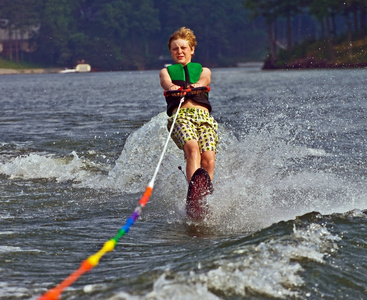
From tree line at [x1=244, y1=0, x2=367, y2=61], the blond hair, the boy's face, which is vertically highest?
tree line at [x1=244, y1=0, x2=367, y2=61]

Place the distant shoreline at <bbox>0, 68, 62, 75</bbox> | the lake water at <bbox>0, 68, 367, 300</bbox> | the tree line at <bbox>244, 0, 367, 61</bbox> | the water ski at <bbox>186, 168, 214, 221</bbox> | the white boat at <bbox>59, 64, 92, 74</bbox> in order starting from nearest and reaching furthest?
the lake water at <bbox>0, 68, 367, 300</bbox> → the water ski at <bbox>186, 168, 214, 221</bbox> → the tree line at <bbox>244, 0, 367, 61</bbox> → the distant shoreline at <bbox>0, 68, 62, 75</bbox> → the white boat at <bbox>59, 64, 92, 74</bbox>

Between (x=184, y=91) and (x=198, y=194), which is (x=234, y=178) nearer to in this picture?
(x=198, y=194)

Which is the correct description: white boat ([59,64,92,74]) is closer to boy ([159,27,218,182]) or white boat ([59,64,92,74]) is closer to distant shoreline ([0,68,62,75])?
distant shoreline ([0,68,62,75])

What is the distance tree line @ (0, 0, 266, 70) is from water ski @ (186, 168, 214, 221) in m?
115

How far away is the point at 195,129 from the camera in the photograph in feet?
22.0

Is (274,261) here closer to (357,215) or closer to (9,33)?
(357,215)

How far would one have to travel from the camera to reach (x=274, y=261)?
4.46 meters

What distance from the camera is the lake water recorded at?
425 centimetres

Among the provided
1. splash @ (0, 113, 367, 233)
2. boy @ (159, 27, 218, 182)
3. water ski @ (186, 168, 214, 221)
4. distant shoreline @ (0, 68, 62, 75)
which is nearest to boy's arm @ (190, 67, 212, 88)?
boy @ (159, 27, 218, 182)

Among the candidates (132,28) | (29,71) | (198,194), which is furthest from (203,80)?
(132,28)

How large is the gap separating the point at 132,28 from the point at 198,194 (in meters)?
129

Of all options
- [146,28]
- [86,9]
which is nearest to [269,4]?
[146,28]

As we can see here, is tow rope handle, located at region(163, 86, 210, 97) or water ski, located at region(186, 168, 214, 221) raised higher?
tow rope handle, located at region(163, 86, 210, 97)

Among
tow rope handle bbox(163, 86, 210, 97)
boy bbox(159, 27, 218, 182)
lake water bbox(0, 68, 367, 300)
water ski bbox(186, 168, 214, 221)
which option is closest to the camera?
lake water bbox(0, 68, 367, 300)
